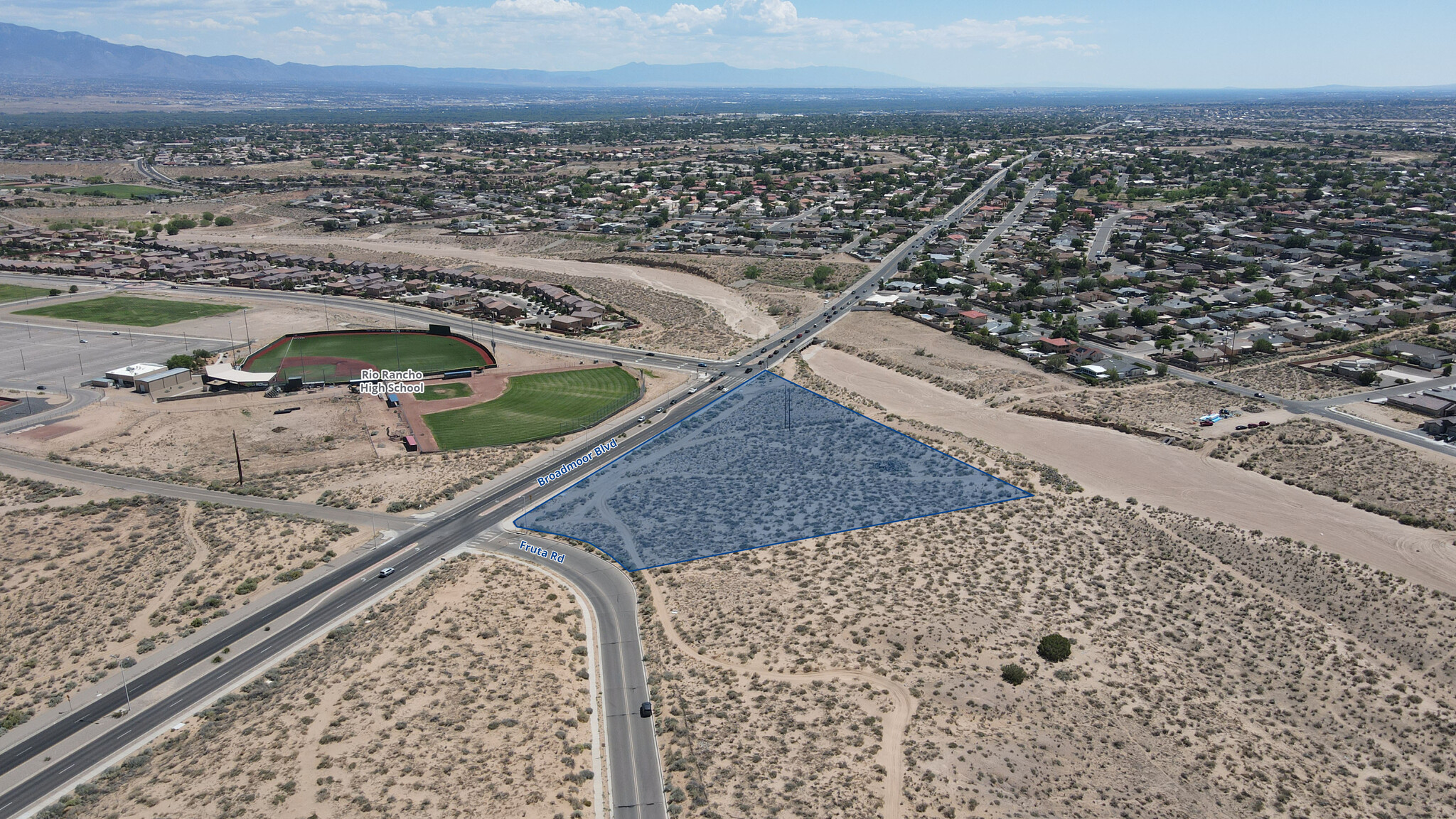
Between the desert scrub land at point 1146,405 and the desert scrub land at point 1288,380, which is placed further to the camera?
the desert scrub land at point 1288,380

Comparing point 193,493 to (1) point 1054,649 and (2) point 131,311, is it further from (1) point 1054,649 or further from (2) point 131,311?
(2) point 131,311

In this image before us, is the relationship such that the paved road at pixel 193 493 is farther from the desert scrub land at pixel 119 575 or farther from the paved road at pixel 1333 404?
the paved road at pixel 1333 404

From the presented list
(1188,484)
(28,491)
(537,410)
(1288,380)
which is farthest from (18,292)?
(1288,380)

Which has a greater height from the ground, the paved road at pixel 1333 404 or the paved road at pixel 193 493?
the paved road at pixel 1333 404

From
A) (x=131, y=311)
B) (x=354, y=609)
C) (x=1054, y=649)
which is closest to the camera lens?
(x=1054, y=649)

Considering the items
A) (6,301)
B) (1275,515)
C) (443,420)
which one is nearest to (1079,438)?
(1275,515)

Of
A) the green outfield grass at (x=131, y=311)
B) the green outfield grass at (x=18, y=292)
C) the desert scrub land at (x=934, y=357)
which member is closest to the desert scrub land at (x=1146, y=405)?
the desert scrub land at (x=934, y=357)
